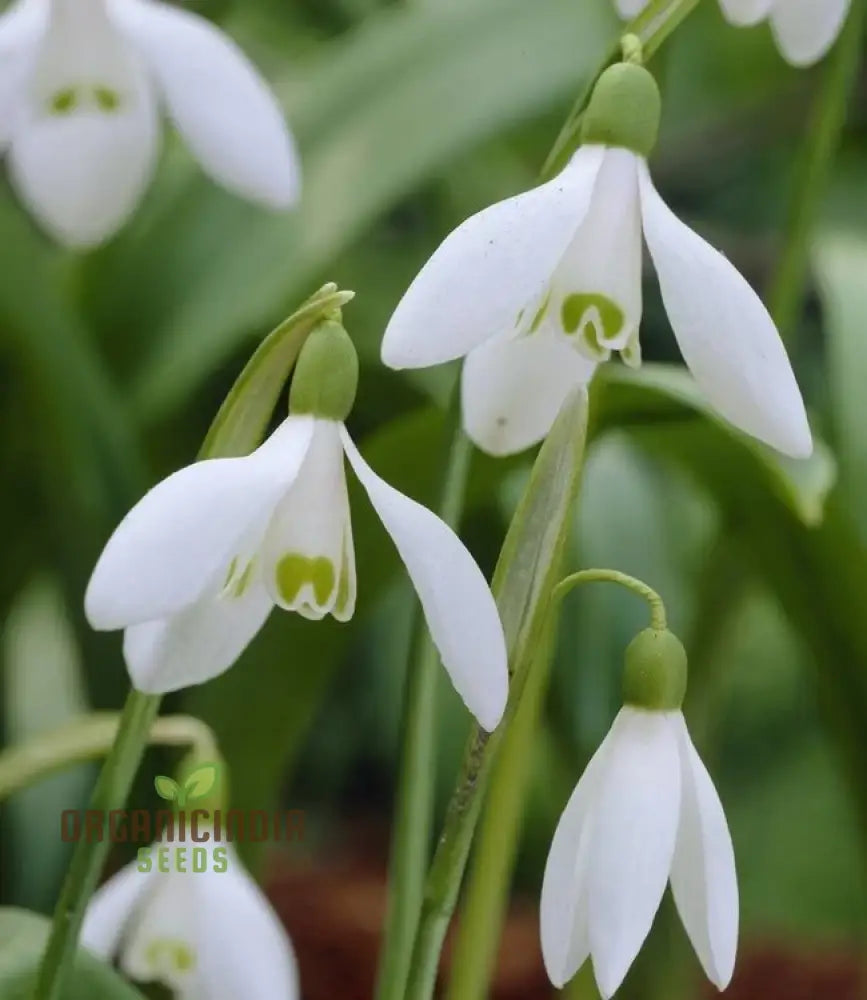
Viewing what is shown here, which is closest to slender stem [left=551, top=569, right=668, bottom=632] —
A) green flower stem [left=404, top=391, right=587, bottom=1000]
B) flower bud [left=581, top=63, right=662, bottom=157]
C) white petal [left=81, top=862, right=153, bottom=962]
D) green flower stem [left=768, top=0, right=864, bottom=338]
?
green flower stem [left=404, top=391, right=587, bottom=1000]

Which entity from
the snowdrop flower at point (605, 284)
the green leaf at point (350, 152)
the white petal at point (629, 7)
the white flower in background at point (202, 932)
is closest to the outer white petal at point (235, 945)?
the white flower in background at point (202, 932)

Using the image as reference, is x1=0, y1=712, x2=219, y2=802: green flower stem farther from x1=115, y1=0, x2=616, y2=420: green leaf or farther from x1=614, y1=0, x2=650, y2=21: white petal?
x1=115, y1=0, x2=616, y2=420: green leaf

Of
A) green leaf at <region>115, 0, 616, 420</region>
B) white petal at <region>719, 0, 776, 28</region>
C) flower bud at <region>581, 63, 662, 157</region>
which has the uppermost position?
green leaf at <region>115, 0, 616, 420</region>

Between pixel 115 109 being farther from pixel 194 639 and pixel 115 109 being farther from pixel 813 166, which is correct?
pixel 813 166

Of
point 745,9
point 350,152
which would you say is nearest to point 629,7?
point 745,9

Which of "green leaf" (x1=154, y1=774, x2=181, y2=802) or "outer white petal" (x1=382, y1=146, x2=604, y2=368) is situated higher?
"outer white petal" (x1=382, y1=146, x2=604, y2=368)

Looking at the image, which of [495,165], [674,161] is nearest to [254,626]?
[495,165]

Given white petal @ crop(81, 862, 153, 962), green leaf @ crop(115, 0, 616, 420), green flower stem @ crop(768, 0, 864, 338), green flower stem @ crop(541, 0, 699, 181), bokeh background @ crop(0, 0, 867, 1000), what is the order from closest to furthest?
green flower stem @ crop(541, 0, 699, 181), white petal @ crop(81, 862, 153, 962), green flower stem @ crop(768, 0, 864, 338), bokeh background @ crop(0, 0, 867, 1000), green leaf @ crop(115, 0, 616, 420)

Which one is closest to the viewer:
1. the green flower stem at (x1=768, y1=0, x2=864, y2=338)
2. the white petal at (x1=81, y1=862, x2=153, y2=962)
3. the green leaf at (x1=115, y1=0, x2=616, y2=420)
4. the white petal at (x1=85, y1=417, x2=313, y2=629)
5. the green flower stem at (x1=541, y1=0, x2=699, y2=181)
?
the white petal at (x1=85, y1=417, x2=313, y2=629)
